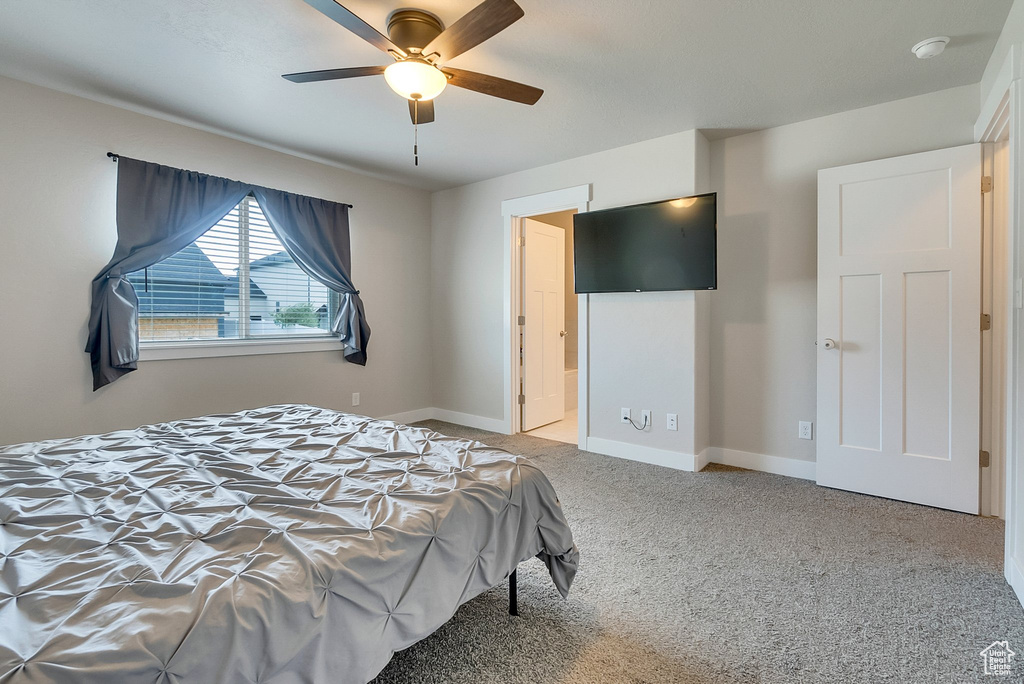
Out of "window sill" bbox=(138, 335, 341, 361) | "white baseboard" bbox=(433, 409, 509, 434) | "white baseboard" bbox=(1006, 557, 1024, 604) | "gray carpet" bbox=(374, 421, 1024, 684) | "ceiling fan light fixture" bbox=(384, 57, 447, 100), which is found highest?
"ceiling fan light fixture" bbox=(384, 57, 447, 100)

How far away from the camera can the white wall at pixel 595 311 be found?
141 inches

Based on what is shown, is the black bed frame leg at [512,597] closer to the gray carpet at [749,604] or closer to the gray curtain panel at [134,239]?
the gray carpet at [749,604]

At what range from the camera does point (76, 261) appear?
9.62 ft

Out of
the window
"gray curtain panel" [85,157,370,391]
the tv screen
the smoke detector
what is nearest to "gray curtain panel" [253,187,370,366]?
"gray curtain panel" [85,157,370,391]

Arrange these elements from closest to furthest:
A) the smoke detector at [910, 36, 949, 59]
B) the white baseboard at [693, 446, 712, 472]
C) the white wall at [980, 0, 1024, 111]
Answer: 1. the white wall at [980, 0, 1024, 111]
2. the smoke detector at [910, 36, 949, 59]
3. the white baseboard at [693, 446, 712, 472]

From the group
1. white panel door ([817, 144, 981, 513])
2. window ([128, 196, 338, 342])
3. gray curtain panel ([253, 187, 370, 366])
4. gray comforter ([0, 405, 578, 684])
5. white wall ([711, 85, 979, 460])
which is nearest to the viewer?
gray comforter ([0, 405, 578, 684])

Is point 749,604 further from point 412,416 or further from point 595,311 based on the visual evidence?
point 412,416

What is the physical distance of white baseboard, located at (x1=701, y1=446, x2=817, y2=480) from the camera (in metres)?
3.34

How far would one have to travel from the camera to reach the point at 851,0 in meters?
2.07

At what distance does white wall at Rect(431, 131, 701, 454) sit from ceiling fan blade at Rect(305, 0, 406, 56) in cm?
222

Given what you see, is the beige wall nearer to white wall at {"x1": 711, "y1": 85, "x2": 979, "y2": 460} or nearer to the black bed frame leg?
white wall at {"x1": 711, "y1": 85, "x2": 979, "y2": 460}

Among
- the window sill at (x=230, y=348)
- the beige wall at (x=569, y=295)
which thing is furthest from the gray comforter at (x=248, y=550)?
the beige wall at (x=569, y=295)

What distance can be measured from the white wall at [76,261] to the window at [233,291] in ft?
0.78

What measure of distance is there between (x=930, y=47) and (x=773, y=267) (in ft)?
4.68
